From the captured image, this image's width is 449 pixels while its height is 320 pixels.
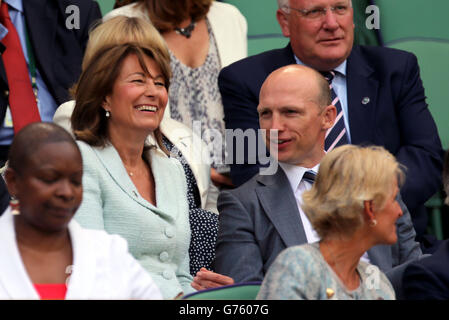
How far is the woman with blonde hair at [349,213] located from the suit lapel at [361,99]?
121 cm

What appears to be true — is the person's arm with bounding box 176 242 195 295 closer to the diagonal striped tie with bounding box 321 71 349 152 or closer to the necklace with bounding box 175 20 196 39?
the diagonal striped tie with bounding box 321 71 349 152

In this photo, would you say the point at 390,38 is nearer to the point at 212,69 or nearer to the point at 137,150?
the point at 212,69

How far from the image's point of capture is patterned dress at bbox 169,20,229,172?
3.81 metres

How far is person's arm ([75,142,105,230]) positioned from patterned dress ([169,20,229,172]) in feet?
3.62

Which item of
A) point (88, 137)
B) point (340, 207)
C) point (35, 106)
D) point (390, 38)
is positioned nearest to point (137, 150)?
point (88, 137)

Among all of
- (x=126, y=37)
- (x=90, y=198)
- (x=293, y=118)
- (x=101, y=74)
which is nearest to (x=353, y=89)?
(x=293, y=118)

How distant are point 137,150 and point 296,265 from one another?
0.99 m

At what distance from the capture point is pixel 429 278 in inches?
92.5

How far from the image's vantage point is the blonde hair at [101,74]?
9.29 feet

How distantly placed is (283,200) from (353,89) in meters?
0.92

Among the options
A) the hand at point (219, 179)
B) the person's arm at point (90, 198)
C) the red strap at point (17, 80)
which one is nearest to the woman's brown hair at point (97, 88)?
the person's arm at point (90, 198)

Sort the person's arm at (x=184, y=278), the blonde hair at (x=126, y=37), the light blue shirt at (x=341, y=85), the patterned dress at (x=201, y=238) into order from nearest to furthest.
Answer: the person's arm at (x=184, y=278)
the blonde hair at (x=126, y=37)
the patterned dress at (x=201, y=238)
the light blue shirt at (x=341, y=85)

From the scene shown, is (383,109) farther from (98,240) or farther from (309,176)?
(98,240)

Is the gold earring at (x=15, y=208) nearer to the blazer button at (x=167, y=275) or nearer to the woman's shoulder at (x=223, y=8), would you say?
the blazer button at (x=167, y=275)
